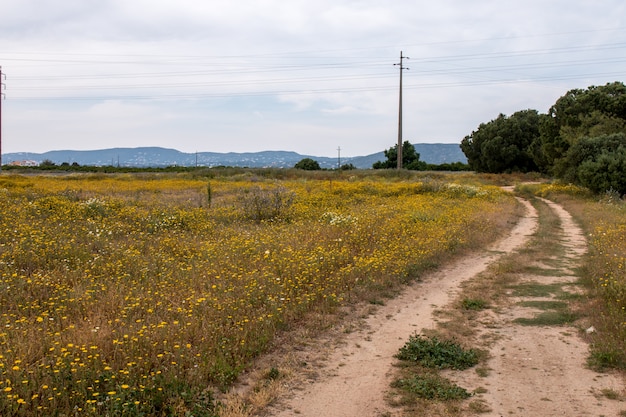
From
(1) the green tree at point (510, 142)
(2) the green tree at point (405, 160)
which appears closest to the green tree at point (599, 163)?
(1) the green tree at point (510, 142)

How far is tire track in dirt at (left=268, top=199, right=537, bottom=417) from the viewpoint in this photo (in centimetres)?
474

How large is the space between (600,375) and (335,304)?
3.63m

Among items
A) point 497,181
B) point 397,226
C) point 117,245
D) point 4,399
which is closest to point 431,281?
point 397,226

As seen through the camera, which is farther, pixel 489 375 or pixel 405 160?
pixel 405 160

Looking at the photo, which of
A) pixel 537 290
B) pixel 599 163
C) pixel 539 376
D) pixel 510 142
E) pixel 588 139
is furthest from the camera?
pixel 510 142

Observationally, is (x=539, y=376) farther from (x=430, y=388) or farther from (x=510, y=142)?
(x=510, y=142)

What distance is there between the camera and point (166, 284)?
26.3 feet

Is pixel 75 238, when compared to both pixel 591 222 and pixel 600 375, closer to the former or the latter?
pixel 600 375

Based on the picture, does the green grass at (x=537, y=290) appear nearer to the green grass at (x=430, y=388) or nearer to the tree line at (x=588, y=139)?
the green grass at (x=430, y=388)

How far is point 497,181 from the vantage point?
161 ft

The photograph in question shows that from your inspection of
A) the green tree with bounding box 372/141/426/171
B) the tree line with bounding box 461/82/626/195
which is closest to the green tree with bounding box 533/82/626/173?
the tree line with bounding box 461/82/626/195

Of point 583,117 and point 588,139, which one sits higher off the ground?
point 583,117

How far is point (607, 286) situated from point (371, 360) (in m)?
4.91

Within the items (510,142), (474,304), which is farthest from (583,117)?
(474,304)
